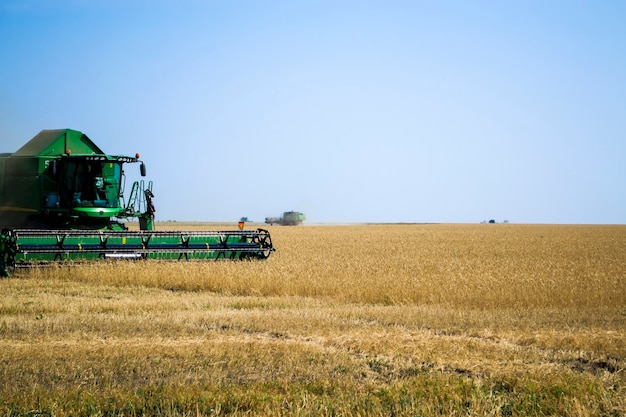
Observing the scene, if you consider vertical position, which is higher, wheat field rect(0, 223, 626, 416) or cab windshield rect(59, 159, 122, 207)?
cab windshield rect(59, 159, 122, 207)

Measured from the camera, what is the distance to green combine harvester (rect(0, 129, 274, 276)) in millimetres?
17328

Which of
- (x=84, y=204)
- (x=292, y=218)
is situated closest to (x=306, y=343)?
(x=84, y=204)

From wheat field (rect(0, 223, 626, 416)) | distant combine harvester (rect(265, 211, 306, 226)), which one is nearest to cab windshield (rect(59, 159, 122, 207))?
wheat field (rect(0, 223, 626, 416))

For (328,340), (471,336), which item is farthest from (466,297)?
(328,340)

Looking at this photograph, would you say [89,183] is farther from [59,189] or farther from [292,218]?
[292,218]

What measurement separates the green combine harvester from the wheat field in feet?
6.03

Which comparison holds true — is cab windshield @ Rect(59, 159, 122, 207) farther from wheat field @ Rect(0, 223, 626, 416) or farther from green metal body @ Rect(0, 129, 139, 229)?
wheat field @ Rect(0, 223, 626, 416)

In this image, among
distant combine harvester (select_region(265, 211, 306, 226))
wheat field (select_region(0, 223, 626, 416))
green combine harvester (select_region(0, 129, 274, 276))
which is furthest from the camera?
distant combine harvester (select_region(265, 211, 306, 226))

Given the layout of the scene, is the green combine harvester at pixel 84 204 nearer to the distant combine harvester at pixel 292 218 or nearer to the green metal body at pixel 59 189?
the green metal body at pixel 59 189

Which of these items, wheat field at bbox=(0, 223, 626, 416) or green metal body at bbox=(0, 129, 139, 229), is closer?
wheat field at bbox=(0, 223, 626, 416)

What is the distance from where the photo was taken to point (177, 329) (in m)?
9.12

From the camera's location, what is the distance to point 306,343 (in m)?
8.20

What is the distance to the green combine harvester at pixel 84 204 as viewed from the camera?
1733cm

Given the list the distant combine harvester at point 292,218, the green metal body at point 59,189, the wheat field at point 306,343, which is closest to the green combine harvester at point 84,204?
the green metal body at point 59,189
